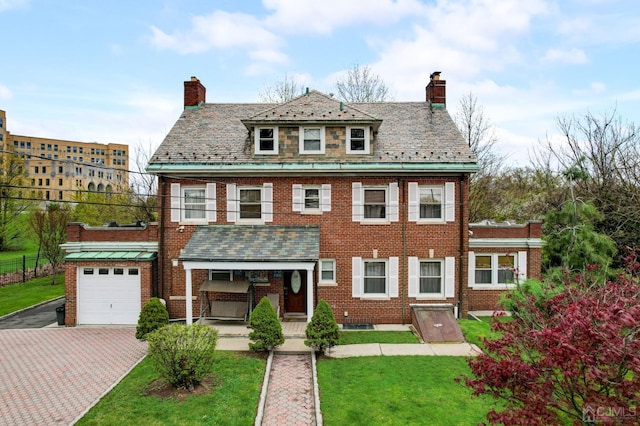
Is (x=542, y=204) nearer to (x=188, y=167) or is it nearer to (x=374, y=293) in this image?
(x=374, y=293)

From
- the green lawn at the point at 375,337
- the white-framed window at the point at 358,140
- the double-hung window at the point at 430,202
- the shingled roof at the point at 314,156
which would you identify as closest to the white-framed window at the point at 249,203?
the shingled roof at the point at 314,156

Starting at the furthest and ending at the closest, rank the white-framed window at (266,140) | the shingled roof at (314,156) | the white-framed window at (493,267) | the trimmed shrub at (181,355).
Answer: the white-framed window at (493,267)
the white-framed window at (266,140)
the shingled roof at (314,156)
the trimmed shrub at (181,355)

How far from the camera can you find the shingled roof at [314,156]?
15555mm

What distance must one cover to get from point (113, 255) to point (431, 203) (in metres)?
12.9

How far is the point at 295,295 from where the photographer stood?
53.7 feet

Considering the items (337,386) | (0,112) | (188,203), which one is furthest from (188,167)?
(0,112)

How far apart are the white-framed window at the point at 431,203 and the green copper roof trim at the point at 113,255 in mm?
10625

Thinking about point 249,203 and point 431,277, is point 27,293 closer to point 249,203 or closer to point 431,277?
point 249,203

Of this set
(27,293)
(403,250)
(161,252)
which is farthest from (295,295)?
(27,293)

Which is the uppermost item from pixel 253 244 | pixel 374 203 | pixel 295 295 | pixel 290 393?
pixel 374 203

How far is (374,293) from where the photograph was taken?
1605cm

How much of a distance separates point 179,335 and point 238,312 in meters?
5.70

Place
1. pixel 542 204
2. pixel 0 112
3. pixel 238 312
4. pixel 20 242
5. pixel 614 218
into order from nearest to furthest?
pixel 238 312
pixel 614 218
pixel 542 204
pixel 20 242
pixel 0 112

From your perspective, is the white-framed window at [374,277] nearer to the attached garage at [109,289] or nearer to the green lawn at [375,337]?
the green lawn at [375,337]
